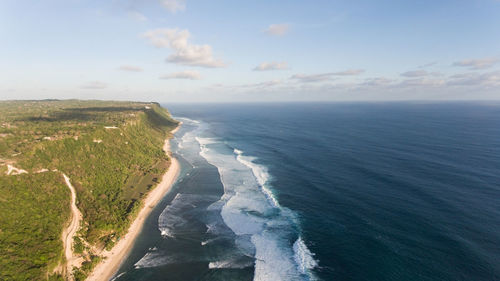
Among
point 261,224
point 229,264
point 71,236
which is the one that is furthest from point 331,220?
point 71,236

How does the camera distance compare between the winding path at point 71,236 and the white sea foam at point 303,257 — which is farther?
the winding path at point 71,236

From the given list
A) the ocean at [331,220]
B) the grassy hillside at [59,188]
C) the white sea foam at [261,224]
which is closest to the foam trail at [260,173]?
the white sea foam at [261,224]

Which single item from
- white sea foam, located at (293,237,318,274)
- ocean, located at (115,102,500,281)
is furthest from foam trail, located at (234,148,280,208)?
white sea foam, located at (293,237,318,274)

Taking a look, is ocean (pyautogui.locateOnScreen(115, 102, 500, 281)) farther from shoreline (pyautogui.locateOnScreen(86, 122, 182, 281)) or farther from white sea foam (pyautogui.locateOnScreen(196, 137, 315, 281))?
shoreline (pyautogui.locateOnScreen(86, 122, 182, 281))

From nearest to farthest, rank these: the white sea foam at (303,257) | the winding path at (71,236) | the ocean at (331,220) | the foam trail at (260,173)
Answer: the ocean at (331,220)
the white sea foam at (303,257)
the winding path at (71,236)
the foam trail at (260,173)

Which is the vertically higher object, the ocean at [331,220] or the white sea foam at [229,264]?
the ocean at [331,220]

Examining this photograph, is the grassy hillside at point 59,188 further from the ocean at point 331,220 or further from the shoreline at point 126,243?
the ocean at point 331,220

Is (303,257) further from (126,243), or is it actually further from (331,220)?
(126,243)

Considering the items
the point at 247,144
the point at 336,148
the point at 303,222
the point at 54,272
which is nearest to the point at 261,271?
the point at 303,222
